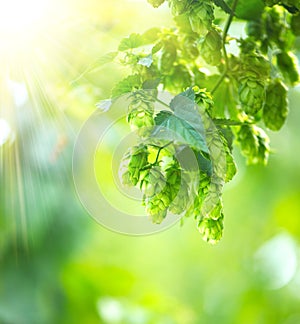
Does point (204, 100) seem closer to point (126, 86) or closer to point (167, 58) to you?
→ point (126, 86)

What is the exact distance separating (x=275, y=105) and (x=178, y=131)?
Result: 18.5 inches

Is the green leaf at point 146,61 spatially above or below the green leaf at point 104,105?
above

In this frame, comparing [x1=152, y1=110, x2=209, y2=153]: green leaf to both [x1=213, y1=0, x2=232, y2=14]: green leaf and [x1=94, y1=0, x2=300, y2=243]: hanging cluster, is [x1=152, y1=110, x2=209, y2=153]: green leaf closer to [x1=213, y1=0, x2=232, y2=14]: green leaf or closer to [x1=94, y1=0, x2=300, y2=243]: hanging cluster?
[x1=94, y1=0, x2=300, y2=243]: hanging cluster

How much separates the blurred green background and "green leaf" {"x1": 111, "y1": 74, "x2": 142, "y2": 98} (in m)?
0.33

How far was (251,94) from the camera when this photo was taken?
1.45m

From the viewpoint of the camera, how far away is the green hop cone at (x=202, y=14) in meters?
1.29

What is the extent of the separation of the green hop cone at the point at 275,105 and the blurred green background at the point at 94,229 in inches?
7.3

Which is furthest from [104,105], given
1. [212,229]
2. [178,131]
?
[212,229]

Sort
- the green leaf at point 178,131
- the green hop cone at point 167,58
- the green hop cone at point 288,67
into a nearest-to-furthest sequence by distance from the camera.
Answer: the green leaf at point 178,131, the green hop cone at point 167,58, the green hop cone at point 288,67

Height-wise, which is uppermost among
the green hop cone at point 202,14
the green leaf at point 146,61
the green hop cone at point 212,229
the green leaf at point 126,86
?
the green hop cone at point 202,14

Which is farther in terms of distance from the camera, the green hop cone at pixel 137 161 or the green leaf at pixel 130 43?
the green leaf at pixel 130 43

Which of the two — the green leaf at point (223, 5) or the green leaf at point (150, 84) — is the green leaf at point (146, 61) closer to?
the green leaf at point (150, 84)

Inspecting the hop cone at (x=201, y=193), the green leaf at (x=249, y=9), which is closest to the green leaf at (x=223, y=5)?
the green leaf at (x=249, y=9)

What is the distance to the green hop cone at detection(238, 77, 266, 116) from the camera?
56.9 inches
